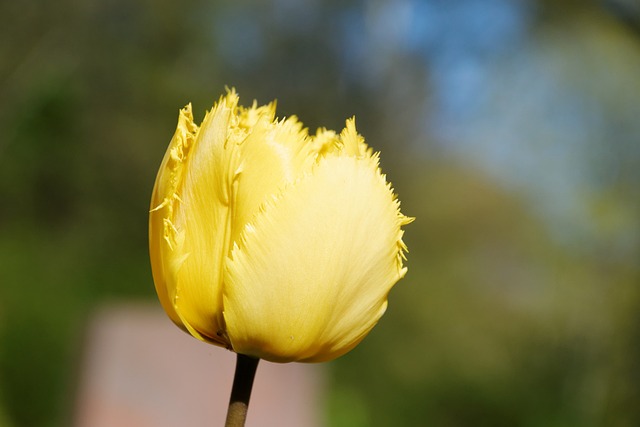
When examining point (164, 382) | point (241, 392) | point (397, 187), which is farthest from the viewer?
point (397, 187)

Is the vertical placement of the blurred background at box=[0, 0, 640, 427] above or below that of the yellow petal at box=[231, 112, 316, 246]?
above

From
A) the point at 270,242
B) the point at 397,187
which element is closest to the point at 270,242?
the point at 270,242

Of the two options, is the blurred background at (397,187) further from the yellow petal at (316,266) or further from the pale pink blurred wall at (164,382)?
the yellow petal at (316,266)

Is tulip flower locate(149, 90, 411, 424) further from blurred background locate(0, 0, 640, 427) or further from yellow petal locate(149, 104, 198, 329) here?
blurred background locate(0, 0, 640, 427)

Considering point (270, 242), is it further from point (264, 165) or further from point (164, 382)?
point (164, 382)

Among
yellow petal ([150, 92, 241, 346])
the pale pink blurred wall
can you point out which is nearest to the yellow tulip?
yellow petal ([150, 92, 241, 346])

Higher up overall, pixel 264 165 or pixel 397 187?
pixel 397 187

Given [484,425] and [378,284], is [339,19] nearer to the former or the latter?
[484,425]
